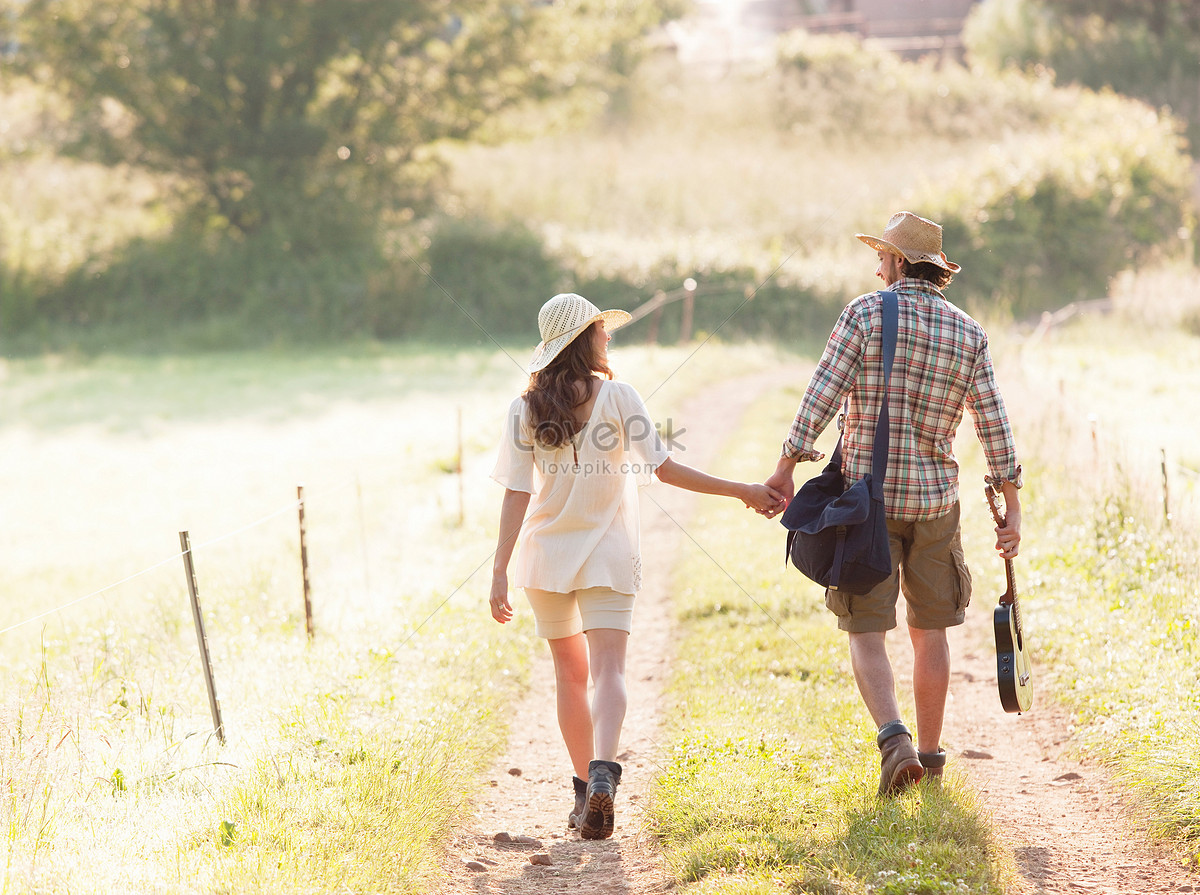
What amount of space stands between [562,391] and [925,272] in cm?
141

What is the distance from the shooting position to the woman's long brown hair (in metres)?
3.96

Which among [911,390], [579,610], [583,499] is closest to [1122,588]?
[911,390]

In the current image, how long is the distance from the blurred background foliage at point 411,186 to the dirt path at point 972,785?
1915 cm

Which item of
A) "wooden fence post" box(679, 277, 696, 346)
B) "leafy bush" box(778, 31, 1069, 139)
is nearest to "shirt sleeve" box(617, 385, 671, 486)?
"wooden fence post" box(679, 277, 696, 346)

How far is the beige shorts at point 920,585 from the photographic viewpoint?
4012 mm

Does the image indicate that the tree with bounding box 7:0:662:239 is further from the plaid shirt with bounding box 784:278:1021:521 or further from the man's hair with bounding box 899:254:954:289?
the plaid shirt with bounding box 784:278:1021:521

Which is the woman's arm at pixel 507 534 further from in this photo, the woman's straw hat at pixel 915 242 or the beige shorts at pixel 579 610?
the woman's straw hat at pixel 915 242

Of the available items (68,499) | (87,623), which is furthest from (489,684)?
(68,499)

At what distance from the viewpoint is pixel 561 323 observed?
4.02 m

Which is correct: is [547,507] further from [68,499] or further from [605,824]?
[68,499]

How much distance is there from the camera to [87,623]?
7.32 m

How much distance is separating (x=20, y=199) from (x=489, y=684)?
35538 mm

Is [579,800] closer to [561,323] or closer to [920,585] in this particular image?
[920,585]

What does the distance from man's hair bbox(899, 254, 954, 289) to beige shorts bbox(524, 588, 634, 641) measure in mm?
1566
